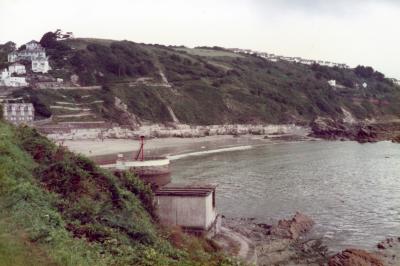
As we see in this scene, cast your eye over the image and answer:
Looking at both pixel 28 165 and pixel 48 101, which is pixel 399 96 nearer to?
pixel 48 101

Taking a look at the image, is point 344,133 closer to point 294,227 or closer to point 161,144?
point 161,144

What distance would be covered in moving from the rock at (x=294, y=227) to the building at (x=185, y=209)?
342 inches

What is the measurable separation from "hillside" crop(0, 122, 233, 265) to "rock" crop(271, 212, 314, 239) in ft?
32.6

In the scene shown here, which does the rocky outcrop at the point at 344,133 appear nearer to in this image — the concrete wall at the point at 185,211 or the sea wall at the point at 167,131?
the sea wall at the point at 167,131

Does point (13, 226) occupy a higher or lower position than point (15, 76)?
lower

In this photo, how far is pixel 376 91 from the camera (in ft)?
551

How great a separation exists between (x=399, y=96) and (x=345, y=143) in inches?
3342

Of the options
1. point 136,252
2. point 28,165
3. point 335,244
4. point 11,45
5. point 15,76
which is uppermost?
point 11,45

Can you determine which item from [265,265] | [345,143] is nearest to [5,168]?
[265,265]

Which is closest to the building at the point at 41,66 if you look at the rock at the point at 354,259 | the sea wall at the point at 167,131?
the sea wall at the point at 167,131

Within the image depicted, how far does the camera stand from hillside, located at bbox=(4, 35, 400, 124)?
86.8 m

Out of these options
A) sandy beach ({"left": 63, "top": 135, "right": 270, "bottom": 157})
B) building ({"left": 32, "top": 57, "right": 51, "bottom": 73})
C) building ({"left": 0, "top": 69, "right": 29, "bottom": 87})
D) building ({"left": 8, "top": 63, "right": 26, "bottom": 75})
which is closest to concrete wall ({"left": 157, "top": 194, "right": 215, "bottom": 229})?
sandy beach ({"left": 63, "top": 135, "right": 270, "bottom": 157})

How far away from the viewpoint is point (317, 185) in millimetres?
48344

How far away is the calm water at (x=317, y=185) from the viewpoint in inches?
1319
